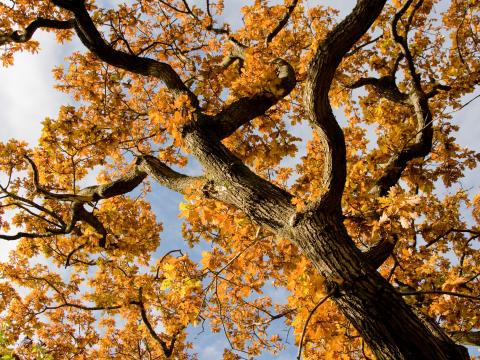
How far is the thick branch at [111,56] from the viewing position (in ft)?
14.5

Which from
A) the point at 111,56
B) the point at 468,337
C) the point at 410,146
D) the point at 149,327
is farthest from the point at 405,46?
the point at 149,327

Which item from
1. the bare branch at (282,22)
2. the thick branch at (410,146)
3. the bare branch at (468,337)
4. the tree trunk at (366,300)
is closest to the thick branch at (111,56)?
the tree trunk at (366,300)

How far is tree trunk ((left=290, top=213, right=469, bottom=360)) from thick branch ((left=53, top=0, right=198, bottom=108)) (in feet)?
8.46

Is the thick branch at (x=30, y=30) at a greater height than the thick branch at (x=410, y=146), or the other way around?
the thick branch at (x=30, y=30)

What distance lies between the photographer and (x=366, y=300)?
2576 mm

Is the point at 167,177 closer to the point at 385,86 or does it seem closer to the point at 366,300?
the point at 366,300

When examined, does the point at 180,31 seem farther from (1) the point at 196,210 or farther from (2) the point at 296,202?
(2) the point at 296,202

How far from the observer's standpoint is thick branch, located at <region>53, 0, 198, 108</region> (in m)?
4.41

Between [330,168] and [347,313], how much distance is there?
4.06ft

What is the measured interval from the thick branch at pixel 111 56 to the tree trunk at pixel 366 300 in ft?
8.46

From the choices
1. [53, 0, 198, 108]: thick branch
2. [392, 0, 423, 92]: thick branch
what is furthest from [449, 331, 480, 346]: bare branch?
[53, 0, 198, 108]: thick branch

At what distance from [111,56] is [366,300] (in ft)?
14.6

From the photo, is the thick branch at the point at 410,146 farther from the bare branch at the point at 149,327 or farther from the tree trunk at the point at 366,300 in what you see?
the bare branch at the point at 149,327

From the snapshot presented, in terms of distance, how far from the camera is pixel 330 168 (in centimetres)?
310
